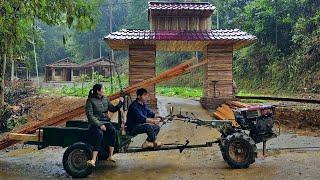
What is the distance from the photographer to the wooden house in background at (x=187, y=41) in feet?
54.9

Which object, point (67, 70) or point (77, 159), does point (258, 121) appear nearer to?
point (77, 159)

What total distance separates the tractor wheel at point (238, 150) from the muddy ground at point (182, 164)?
0.19m

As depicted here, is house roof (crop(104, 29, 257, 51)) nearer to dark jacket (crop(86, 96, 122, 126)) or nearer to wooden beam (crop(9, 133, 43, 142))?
wooden beam (crop(9, 133, 43, 142))

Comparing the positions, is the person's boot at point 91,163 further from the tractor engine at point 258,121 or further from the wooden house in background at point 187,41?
the wooden house in background at point 187,41

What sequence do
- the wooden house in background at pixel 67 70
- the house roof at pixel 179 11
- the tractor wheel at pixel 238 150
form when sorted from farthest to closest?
1. the wooden house in background at pixel 67 70
2. the house roof at pixel 179 11
3. the tractor wheel at pixel 238 150

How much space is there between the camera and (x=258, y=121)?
→ 28.1 feet

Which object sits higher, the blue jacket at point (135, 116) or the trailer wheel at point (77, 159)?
the blue jacket at point (135, 116)

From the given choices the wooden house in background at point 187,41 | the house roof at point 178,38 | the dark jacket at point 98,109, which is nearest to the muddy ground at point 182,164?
the dark jacket at point 98,109

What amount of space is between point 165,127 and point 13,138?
6380mm

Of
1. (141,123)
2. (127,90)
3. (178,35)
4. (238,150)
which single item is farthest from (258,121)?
(178,35)

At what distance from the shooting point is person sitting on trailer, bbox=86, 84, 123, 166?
787 cm

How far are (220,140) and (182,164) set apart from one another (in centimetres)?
105

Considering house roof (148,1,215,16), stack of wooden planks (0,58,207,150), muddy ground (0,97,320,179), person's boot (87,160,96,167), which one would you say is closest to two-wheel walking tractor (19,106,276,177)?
person's boot (87,160,96,167)

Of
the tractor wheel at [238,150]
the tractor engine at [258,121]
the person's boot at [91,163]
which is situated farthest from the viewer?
the tractor engine at [258,121]
